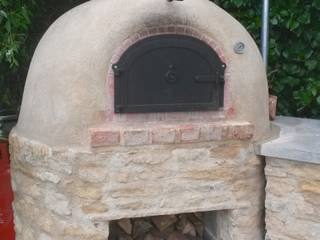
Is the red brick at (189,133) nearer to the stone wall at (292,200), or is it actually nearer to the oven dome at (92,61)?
the oven dome at (92,61)

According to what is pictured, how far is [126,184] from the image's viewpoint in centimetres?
279

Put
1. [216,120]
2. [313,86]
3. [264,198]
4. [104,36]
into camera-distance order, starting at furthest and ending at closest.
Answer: [313,86] < [264,198] < [216,120] < [104,36]

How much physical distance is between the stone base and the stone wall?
A: 143 millimetres

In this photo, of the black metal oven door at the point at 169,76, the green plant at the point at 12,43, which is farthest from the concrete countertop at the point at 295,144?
the green plant at the point at 12,43

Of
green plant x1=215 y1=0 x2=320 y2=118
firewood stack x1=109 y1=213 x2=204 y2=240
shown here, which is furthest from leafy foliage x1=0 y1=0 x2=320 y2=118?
firewood stack x1=109 y1=213 x2=204 y2=240

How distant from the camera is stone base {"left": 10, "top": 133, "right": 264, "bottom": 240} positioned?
275cm

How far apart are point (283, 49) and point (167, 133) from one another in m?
2.07

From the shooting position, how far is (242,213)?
3.06 m

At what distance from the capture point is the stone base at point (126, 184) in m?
2.75

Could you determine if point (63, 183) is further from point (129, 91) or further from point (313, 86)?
point (313, 86)

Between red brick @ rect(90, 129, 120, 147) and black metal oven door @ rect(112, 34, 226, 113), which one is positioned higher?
black metal oven door @ rect(112, 34, 226, 113)

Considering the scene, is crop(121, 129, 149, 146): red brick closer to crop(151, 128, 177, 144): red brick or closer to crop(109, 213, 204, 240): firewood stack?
crop(151, 128, 177, 144): red brick

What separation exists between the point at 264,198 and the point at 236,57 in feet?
3.50

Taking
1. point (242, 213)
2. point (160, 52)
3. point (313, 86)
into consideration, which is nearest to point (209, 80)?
point (160, 52)
